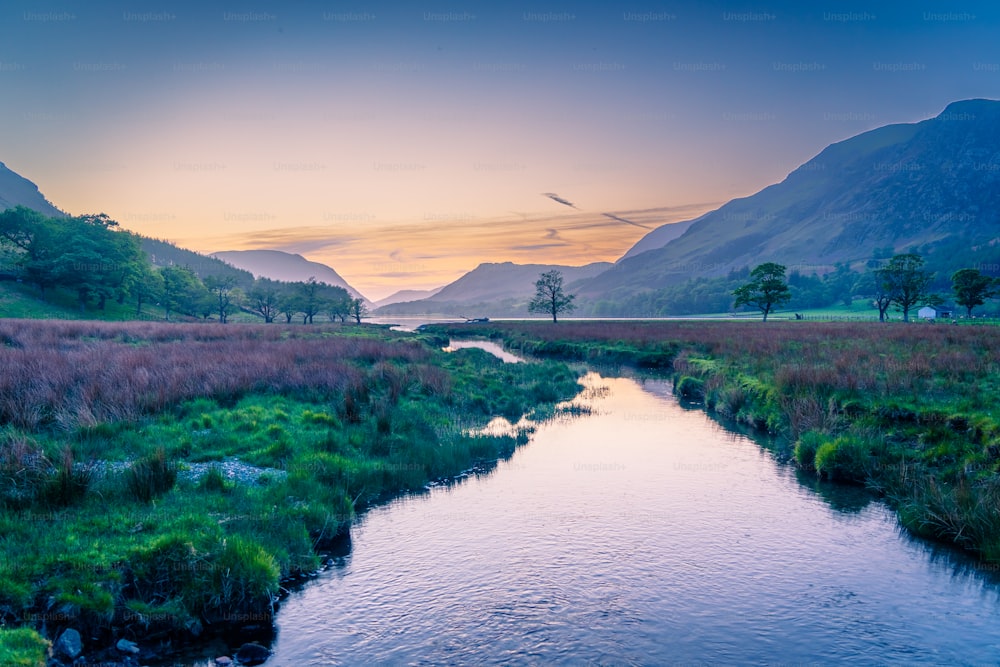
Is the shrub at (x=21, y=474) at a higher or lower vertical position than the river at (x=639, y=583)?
higher

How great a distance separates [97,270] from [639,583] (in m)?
101

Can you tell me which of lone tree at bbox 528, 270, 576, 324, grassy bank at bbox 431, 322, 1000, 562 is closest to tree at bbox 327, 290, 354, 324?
lone tree at bbox 528, 270, 576, 324

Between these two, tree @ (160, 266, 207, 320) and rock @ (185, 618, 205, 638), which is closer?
rock @ (185, 618, 205, 638)

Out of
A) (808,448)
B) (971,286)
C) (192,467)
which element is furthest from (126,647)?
(971,286)

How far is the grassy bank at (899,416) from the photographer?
41.0 feet

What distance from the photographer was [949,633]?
8859 millimetres

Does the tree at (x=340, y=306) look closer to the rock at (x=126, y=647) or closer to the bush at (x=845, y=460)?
the bush at (x=845, y=460)

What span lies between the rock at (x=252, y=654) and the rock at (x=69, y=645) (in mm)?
2000

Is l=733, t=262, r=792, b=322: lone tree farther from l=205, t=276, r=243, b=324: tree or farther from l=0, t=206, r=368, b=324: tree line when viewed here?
l=205, t=276, r=243, b=324: tree

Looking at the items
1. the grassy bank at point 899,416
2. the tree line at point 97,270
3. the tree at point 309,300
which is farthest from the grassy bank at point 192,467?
the tree at point 309,300

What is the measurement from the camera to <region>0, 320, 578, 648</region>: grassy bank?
859 centimetres

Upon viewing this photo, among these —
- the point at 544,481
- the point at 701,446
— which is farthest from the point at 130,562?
the point at 701,446

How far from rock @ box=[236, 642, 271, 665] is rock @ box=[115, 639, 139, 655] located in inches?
53.1

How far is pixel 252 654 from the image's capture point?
324 inches
